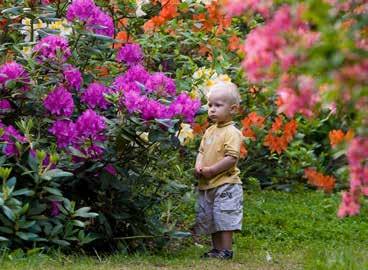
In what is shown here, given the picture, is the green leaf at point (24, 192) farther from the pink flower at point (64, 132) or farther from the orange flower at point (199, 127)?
the orange flower at point (199, 127)

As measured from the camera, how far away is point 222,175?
5.45 meters

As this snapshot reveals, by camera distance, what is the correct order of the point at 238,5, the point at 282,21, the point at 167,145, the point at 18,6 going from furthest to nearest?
1. the point at 18,6
2. the point at 167,145
3. the point at 238,5
4. the point at 282,21

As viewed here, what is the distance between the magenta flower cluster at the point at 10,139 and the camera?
15.9 ft

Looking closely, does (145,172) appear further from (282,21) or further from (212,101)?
(282,21)

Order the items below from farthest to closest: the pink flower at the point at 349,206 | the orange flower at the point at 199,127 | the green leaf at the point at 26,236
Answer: the orange flower at the point at 199,127 < the green leaf at the point at 26,236 < the pink flower at the point at 349,206

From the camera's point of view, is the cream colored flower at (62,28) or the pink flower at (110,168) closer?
the pink flower at (110,168)

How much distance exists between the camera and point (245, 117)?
7047 mm

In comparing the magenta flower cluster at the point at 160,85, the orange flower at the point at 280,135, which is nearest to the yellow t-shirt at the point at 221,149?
the magenta flower cluster at the point at 160,85

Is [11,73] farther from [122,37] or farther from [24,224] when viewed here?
[122,37]

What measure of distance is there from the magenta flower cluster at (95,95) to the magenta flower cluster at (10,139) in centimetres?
45

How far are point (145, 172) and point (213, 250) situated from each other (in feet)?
2.20

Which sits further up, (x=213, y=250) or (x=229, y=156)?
(x=229, y=156)

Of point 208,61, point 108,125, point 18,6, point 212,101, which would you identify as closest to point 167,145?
point 108,125

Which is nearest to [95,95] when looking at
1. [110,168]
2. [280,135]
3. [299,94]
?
[110,168]
